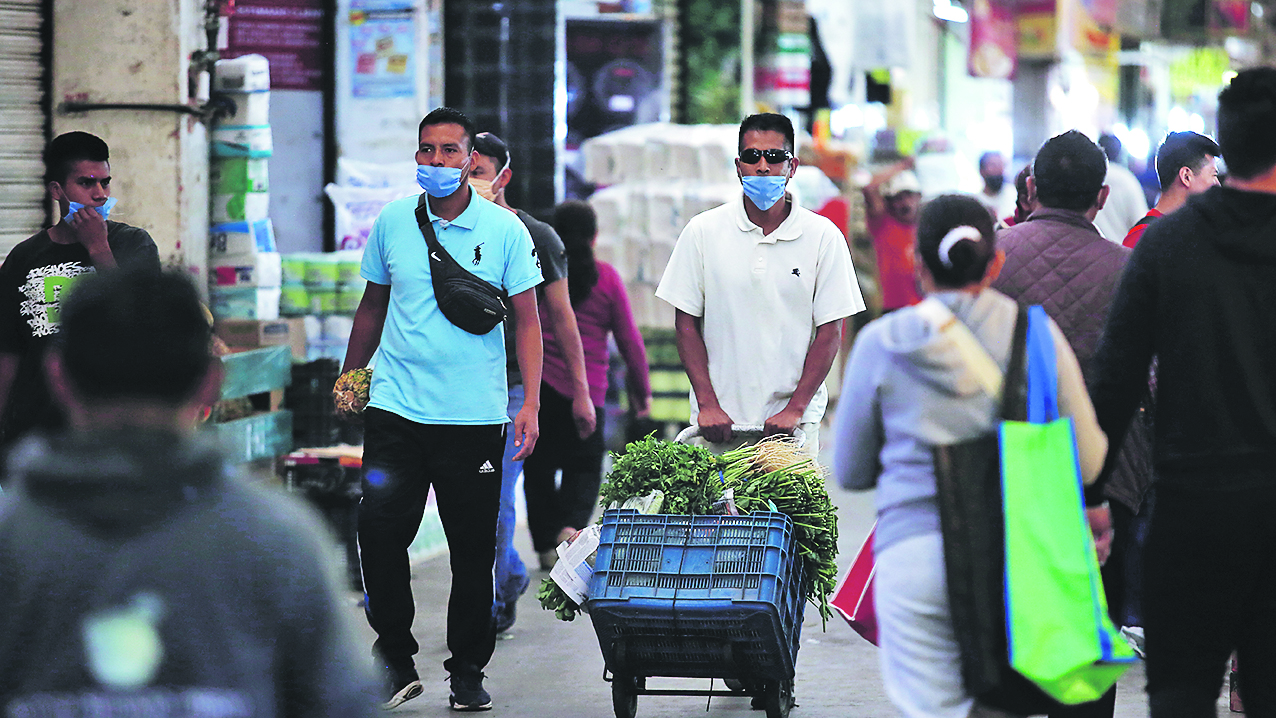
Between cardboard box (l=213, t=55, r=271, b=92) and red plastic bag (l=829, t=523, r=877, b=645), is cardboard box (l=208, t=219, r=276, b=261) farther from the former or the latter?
red plastic bag (l=829, t=523, r=877, b=645)

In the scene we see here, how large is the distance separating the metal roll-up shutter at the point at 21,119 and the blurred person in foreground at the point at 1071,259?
5.18 metres

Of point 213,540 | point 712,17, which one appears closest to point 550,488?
point 213,540

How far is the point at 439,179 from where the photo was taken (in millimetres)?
5723

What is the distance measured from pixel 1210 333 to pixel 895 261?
1072cm

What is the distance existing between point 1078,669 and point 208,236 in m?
6.53

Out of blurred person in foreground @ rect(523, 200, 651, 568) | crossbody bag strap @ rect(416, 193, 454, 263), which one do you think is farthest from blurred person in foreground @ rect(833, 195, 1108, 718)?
blurred person in foreground @ rect(523, 200, 651, 568)

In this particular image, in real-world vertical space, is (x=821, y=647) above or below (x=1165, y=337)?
below

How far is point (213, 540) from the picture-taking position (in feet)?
6.92

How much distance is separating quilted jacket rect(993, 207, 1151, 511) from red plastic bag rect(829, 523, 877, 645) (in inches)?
36.2

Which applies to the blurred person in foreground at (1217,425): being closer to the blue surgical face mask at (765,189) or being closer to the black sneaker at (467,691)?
the blue surgical face mask at (765,189)

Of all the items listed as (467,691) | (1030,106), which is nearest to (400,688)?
(467,691)

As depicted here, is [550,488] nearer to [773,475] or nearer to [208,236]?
[208,236]

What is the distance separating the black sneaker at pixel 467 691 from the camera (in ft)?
19.2

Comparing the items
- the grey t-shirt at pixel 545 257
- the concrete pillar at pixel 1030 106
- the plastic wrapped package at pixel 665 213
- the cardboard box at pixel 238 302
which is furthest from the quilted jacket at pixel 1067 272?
the concrete pillar at pixel 1030 106
